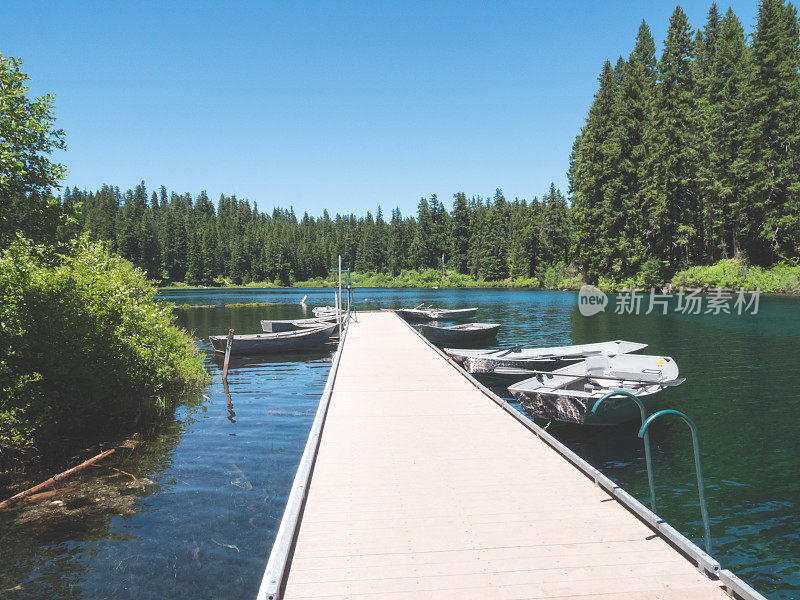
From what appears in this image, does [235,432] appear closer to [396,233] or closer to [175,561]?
[175,561]

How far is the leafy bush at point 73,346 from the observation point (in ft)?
28.3

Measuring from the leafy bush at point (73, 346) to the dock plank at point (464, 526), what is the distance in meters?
5.60

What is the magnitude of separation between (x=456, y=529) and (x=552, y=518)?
106cm

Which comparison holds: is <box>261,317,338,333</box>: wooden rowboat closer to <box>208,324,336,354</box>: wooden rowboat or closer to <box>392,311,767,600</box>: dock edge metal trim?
<box>208,324,336,354</box>: wooden rowboat

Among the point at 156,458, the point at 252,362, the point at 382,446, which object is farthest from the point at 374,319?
the point at 382,446

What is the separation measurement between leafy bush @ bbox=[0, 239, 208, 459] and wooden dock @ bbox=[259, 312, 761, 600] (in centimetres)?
546

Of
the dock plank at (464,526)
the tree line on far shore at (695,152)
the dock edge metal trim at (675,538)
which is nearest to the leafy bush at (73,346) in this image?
the dock plank at (464,526)

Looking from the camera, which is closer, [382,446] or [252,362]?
[382,446]

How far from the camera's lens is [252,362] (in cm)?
2223

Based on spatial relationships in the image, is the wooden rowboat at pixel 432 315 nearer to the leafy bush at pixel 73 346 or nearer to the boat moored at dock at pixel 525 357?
the boat moored at dock at pixel 525 357

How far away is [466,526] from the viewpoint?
4992 millimetres

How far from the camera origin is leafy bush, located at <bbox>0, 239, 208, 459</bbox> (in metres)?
8.63

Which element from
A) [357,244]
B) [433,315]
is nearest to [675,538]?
[433,315]

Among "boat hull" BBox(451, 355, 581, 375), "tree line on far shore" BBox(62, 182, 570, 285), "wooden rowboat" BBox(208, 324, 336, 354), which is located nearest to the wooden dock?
→ "boat hull" BBox(451, 355, 581, 375)
